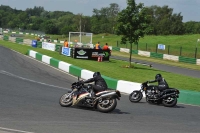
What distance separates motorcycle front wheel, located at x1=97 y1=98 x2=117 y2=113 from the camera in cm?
1169

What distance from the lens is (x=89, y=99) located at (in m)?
12.0

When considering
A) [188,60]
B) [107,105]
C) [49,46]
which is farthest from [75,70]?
[188,60]

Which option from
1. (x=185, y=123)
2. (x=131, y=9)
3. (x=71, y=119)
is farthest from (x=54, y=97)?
(x=131, y=9)

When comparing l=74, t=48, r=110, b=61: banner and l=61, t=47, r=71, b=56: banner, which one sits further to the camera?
l=61, t=47, r=71, b=56: banner

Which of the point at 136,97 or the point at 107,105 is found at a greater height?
the point at 107,105

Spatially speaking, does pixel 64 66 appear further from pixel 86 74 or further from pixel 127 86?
A: pixel 127 86

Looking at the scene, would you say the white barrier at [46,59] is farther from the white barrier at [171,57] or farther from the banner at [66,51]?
the white barrier at [171,57]

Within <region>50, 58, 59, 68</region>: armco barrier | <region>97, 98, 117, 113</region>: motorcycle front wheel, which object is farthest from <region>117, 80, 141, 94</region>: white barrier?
<region>50, 58, 59, 68</region>: armco barrier

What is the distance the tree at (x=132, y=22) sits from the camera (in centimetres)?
3053

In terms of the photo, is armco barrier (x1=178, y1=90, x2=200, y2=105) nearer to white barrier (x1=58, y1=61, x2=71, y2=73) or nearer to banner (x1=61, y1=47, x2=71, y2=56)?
white barrier (x1=58, y1=61, x2=71, y2=73)

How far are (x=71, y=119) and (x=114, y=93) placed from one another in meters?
1.91

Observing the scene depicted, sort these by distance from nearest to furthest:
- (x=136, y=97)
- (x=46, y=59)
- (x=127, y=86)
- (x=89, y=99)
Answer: (x=89, y=99), (x=136, y=97), (x=127, y=86), (x=46, y=59)

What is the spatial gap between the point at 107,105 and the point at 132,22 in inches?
780

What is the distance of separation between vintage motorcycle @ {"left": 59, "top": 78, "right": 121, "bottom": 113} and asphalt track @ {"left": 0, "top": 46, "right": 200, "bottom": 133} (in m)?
0.23
